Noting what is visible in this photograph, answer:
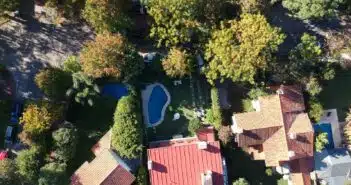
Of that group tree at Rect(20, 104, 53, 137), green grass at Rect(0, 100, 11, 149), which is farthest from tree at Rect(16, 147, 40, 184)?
green grass at Rect(0, 100, 11, 149)

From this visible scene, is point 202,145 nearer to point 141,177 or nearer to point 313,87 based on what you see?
point 141,177

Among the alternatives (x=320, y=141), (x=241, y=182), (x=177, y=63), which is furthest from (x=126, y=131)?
(x=320, y=141)

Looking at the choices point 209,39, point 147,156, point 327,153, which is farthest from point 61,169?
point 327,153

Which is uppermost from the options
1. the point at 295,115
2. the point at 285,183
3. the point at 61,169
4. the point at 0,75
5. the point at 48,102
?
the point at 0,75

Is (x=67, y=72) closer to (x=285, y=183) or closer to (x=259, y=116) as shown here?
(x=259, y=116)

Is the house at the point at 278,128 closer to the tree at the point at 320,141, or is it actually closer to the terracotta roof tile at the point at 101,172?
the tree at the point at 320,141

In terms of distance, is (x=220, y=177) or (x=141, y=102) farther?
(x=141, y=102)

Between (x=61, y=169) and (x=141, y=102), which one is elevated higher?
(x=141, y=102)
